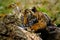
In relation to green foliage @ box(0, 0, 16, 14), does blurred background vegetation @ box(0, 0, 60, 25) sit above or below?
below

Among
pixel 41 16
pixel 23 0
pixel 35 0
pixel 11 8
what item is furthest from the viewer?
pixel 35 0

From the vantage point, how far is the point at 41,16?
42.1 feet

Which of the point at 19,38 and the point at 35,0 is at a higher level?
the point at 19,38

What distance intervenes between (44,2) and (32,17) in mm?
6332

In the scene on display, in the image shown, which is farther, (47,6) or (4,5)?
(47,6)

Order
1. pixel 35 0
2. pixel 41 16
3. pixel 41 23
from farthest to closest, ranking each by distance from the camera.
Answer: pixel 35 0, pixel 41 16, pixel 41 23

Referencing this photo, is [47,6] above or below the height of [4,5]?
below

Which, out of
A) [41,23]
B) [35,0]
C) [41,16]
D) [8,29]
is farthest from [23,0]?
[8,29]

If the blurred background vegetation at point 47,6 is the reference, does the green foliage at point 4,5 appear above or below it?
above

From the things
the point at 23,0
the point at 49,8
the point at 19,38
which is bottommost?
the point at 49,8

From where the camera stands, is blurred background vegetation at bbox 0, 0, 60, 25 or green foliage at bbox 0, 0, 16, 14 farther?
blurred background vegetation at bbox 0, 0, 60, 25

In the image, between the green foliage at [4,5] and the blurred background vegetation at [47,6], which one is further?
the blurred background vegetation at [47,6]

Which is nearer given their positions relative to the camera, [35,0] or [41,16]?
[41,16]

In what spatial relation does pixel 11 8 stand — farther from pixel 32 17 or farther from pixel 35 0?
pixel 35 0
